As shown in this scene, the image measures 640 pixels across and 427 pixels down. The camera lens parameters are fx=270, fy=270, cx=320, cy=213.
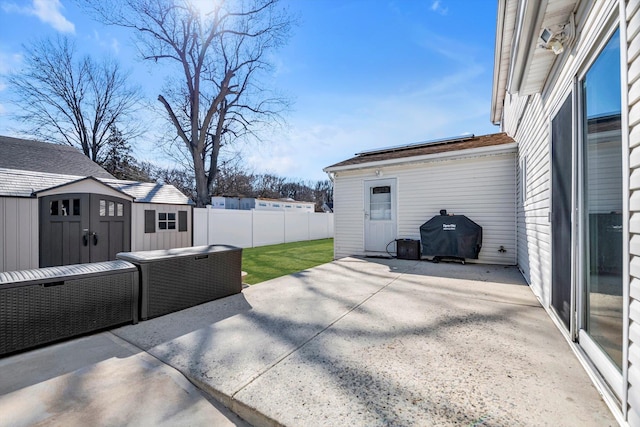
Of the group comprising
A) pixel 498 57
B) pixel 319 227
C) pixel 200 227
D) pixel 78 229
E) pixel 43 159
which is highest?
pixel 498 57

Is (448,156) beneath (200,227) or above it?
above

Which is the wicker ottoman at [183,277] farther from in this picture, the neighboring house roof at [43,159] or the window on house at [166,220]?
the neighboring house roof at [43,159]

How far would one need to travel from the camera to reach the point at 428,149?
741 cm

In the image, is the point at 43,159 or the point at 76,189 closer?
the point at 76,189

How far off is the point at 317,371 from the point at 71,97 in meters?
25.1

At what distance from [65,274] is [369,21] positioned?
291 inches

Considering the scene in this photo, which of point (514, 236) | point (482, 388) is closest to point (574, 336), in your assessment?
point (482, 388)

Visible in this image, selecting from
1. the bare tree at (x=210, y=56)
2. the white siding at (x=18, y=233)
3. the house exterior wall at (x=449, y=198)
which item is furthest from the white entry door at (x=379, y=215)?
the bare tree at (x=210, y=56)

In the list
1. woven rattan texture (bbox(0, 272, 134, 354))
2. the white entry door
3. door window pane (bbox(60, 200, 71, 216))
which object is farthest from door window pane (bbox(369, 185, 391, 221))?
door window pane (bbox(60, 200, 71, 216))

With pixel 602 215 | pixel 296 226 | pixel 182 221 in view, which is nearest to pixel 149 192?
pixel 182 221

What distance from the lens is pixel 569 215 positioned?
2258 mm

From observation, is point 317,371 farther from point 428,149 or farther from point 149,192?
point 149,192

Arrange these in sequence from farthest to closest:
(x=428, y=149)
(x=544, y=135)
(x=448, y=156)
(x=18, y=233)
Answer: (x=428, y=149)
(x=448, y=156)
(x=18, y=233)
(x=544, y=135)

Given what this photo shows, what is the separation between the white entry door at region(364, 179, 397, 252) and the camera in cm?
727
